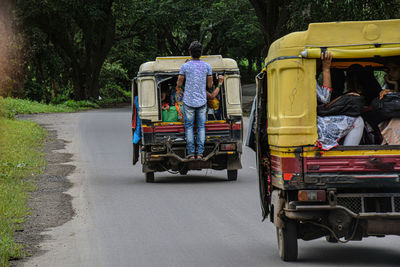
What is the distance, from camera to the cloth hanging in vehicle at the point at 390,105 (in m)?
6.54

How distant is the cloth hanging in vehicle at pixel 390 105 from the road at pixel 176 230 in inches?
52.0

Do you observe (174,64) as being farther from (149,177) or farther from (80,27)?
(80,27)

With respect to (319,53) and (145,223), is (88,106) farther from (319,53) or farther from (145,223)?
(319,53)

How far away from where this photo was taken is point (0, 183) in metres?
12.7

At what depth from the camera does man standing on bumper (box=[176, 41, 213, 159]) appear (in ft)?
40.3

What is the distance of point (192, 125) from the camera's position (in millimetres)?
12500

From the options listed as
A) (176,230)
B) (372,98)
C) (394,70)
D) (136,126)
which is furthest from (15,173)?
(394,70)

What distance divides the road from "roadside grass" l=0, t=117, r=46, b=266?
0.42 m

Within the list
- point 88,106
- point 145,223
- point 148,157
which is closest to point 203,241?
point 145,223

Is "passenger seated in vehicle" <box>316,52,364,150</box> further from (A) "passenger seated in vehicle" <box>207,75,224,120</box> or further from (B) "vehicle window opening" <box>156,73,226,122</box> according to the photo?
(B) "vehicle window opening" <box>156,73,226,122</box>

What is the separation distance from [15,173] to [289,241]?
8700 millimetres

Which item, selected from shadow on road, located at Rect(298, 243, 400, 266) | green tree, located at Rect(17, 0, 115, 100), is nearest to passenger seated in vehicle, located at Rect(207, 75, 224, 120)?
shadow on road, located at Rect(298, 243, 400, 266)

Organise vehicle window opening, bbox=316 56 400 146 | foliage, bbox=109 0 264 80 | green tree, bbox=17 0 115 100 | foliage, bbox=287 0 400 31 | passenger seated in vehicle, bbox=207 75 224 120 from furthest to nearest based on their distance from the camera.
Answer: foliage, bbox=109 0 264 80 → green tree, bbox=17 0 115 100 → foliage, bbox=287 0 400 31 → passenger seated in vehicle, bbox=207 75 224 120 → vehicle window opening, bbox=316 56 400 146

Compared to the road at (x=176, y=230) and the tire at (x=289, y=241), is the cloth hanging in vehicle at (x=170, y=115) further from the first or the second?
the tire at (x=289, y=241)
